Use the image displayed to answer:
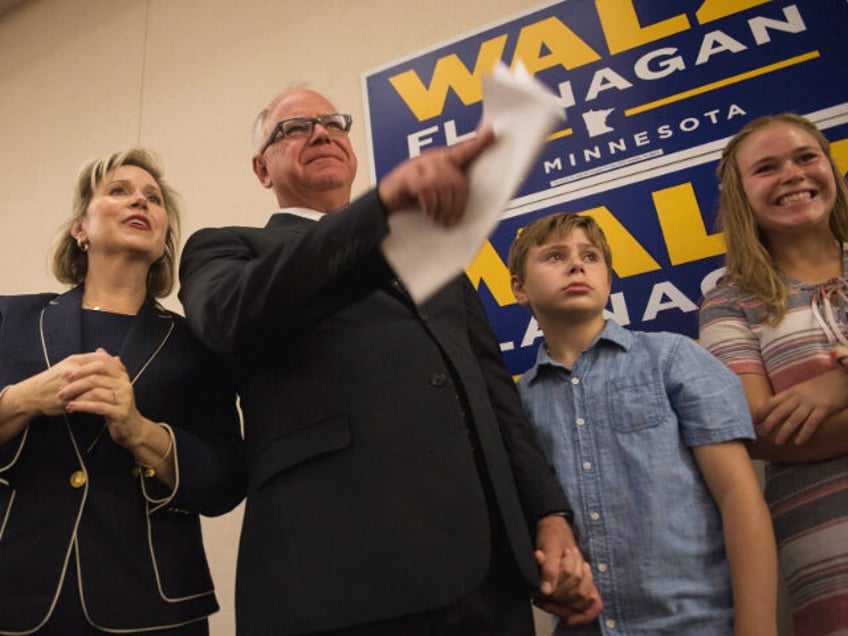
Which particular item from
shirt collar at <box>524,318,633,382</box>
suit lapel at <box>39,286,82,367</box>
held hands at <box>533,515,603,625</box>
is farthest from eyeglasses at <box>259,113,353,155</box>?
held hands at <box>533,515,603,625</box>

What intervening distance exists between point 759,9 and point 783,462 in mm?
1209

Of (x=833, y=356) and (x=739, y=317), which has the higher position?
(x=739, y=317)

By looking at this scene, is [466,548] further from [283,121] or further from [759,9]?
[759,9]

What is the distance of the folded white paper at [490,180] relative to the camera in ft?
1.87

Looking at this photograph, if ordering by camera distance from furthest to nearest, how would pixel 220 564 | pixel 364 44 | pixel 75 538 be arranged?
1. pixel 364 44
2. pixel 220 564
3. pixel 75 538

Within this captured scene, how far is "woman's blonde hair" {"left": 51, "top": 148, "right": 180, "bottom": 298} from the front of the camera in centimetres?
129

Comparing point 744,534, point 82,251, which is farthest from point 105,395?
point 744,534

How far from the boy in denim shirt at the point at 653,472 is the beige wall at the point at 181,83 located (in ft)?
3.68

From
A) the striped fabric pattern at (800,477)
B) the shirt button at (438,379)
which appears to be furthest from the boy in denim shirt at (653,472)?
the shirt button at (438,379)

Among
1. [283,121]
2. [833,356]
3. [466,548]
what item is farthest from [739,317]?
[283,121]

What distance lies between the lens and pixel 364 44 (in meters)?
2.25

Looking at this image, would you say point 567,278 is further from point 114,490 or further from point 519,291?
point 114,490

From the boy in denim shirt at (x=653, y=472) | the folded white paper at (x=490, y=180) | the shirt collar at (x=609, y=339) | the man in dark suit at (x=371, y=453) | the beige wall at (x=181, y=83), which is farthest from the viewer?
the beige wall at (x=181, y=83)

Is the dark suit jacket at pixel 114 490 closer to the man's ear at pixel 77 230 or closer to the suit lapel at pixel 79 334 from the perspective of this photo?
the suit lapel at pixel 79 334
